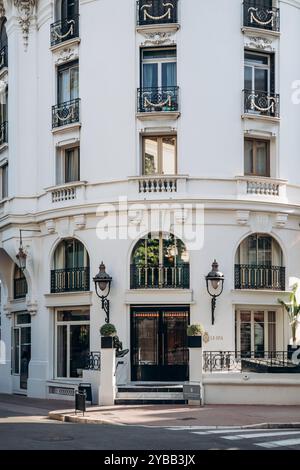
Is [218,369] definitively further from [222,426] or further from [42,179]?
[42,179]

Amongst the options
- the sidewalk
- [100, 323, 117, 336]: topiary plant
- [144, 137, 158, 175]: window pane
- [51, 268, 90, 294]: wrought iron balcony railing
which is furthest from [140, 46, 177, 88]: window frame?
the sidewalk

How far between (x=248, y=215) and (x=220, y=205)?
1126 mm

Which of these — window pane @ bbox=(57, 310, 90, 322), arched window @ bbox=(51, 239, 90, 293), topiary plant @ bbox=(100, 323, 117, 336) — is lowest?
topiary plant @ bbox=(100, 323, 117, 336)

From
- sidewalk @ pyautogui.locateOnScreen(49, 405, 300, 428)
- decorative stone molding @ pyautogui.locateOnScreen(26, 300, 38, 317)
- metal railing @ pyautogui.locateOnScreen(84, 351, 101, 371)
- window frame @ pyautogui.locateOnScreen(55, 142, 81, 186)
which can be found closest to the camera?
sidewalk @ pyautogui.locateOnScreen(49, 405, 300, 428)

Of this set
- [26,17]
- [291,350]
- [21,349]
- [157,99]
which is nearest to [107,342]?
[291,350]

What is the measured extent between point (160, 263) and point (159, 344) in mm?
2855

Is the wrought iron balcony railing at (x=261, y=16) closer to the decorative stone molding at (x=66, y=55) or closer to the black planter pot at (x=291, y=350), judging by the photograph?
the decorative stone molding at (x=66, y=55)

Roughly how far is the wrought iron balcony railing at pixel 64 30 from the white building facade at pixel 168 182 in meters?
0.07

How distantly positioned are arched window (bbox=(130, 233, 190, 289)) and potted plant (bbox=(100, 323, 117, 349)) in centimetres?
240

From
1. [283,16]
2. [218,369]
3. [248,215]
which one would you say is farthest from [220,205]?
[283,16]

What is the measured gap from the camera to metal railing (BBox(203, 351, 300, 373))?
28438mm

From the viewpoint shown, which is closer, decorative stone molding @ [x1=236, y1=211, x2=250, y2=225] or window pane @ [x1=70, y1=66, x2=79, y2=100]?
decorative stone molding @ [x1=236, y1=211, x2=250, y2=225]

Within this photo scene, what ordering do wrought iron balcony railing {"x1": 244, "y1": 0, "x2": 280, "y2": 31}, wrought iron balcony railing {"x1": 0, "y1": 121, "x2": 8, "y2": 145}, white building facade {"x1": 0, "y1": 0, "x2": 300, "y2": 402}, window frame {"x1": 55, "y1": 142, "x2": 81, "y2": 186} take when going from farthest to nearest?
wrought iron balcony railing {"x1": 0, "y1": 121, "x2": 8, "y2": 145}
window frame {"x1": 55, "y1": 142, "x2": 81, "y2": 186}
wrought iron balcony railing {"x1": 244, "y1": 0, "x2": 280, "y2": 31}
white building facade {"x1": 0, "y1": 0, "x2": 300, "y2": 402}

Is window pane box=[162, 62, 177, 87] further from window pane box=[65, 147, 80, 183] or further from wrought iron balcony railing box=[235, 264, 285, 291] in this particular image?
wrought iron balcony railing box=[235, 264, 285, 291]
